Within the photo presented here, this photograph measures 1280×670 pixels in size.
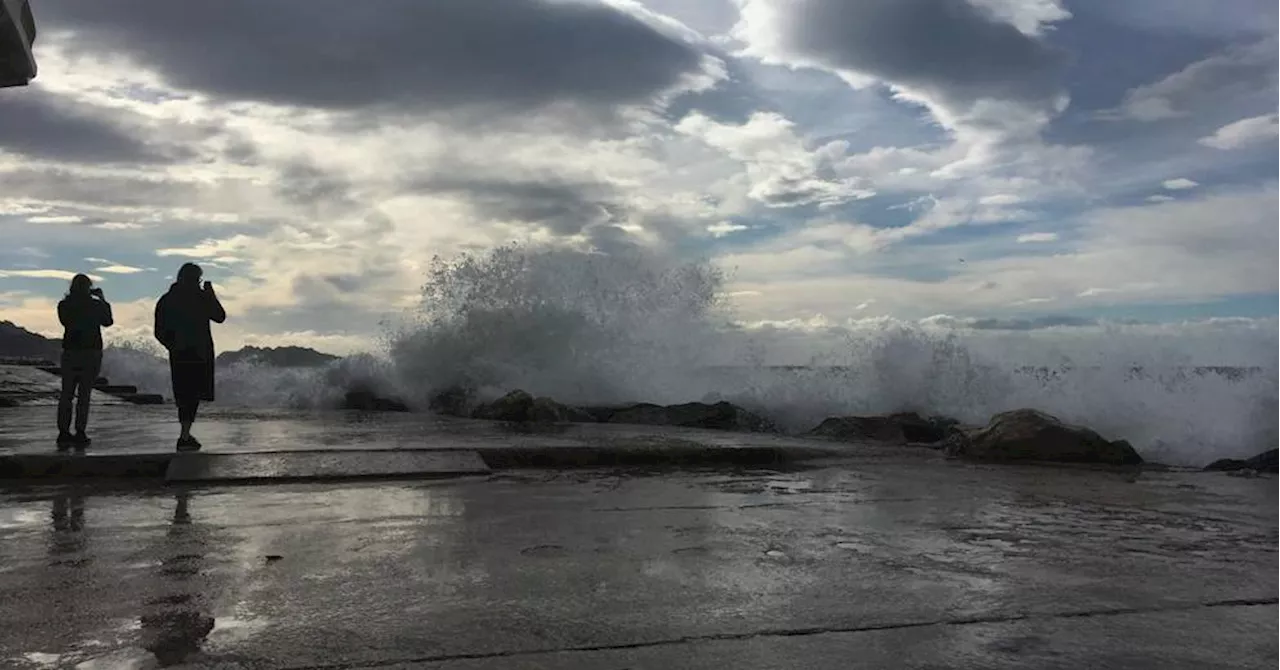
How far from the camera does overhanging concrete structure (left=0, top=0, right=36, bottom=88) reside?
7.47ft

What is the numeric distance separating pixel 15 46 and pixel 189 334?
539 centimetres

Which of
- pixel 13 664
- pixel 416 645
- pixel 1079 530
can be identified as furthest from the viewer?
pixel 1079 530

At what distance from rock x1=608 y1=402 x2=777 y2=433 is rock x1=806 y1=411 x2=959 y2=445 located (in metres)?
1.28

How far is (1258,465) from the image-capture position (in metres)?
A: 8.29

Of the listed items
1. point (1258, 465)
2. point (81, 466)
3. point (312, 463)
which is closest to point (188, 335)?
point (81, 466)

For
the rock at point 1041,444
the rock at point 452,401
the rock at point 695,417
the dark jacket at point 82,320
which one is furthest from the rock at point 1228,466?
the rock at point 452,401

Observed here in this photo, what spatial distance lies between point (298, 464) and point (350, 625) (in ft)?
12.9

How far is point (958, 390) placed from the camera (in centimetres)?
1491

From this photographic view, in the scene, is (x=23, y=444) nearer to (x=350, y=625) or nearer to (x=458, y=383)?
(x=350, y=625)

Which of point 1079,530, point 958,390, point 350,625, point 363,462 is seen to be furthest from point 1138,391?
point 350,625

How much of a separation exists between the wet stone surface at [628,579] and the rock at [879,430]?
5620 millimetres

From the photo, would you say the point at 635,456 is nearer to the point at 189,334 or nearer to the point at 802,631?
the point at 189,334

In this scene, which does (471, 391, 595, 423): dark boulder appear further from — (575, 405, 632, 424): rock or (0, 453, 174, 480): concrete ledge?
(0, 453, 174, 480): concrete ledge

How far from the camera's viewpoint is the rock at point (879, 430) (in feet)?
37.1
